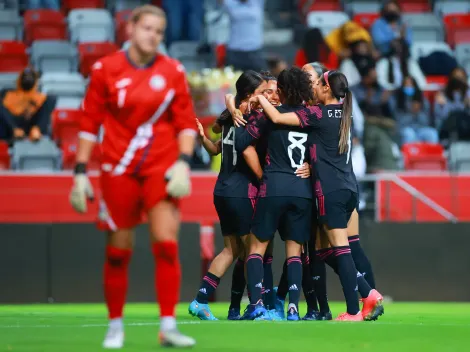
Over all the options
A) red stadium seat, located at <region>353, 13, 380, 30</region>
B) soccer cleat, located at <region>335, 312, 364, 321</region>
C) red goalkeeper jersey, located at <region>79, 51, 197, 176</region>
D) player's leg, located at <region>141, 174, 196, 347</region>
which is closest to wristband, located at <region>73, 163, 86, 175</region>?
red goalkeeper jersey, located at <region>79, 51, 197, 176</region>

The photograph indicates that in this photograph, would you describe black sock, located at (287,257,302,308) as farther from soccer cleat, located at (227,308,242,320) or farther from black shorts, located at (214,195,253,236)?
soccer cleat, located at (227,308,242,320)

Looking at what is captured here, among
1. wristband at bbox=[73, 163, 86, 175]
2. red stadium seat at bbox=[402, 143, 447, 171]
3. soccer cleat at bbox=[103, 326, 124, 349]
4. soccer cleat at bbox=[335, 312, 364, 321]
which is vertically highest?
wristband at bbox=[73, 163, 86, 175]

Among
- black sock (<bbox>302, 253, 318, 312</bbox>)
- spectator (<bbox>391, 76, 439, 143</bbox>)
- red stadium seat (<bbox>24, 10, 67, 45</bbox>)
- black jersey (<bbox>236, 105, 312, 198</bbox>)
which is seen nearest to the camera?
black jersey (<bbox>236, 105, 312, 198</bbox>)

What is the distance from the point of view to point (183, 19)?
20.3 m

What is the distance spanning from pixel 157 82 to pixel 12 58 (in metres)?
13.2

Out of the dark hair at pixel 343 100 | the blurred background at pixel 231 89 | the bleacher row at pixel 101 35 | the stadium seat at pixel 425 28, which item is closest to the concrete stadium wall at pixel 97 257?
the blurred background at pixel 231 89

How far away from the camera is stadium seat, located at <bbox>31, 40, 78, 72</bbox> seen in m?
19.7

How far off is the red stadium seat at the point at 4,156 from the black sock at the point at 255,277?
24.5ft

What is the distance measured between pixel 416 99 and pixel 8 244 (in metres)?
7.28

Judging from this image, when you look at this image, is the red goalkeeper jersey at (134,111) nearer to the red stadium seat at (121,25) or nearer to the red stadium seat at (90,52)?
the red stadium seat at (90,52)

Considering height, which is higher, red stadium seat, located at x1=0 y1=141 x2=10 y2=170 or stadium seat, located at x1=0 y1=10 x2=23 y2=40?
stadium seat, located at x1=0 y1=10 x2=23 y2=40

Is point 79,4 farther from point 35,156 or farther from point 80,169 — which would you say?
point 80,169

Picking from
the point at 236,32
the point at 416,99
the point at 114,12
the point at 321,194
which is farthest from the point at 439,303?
the point at 114,12

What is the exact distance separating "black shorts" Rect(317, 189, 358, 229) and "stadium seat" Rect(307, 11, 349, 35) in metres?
11.9
